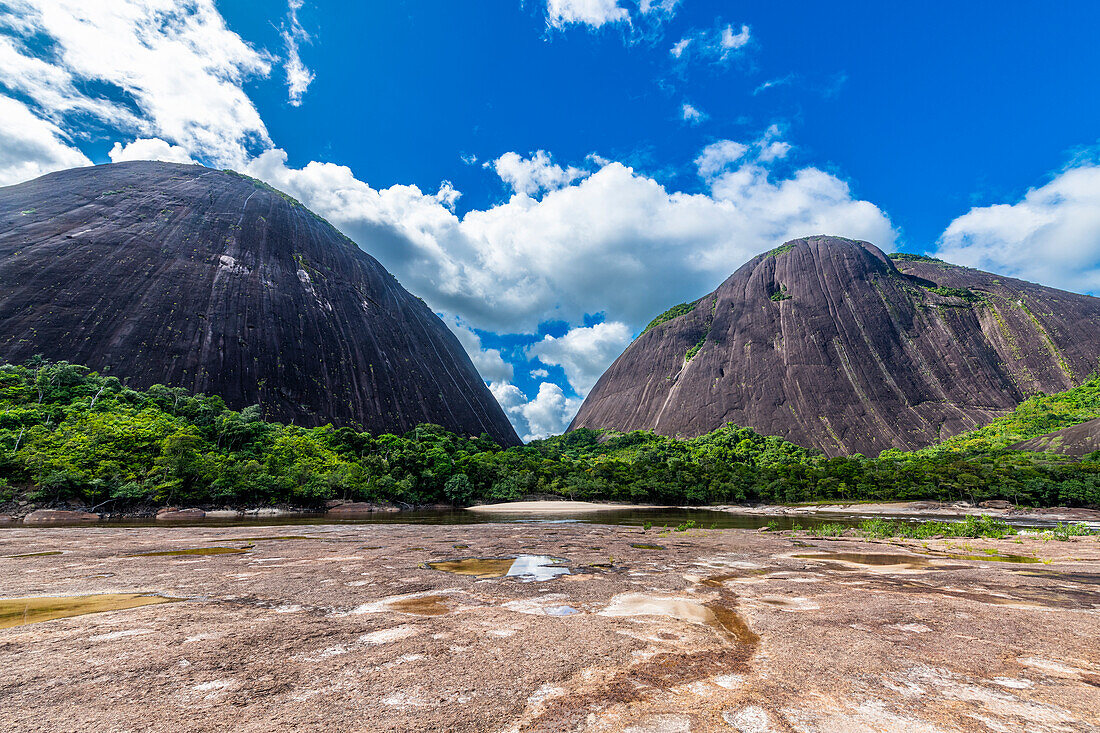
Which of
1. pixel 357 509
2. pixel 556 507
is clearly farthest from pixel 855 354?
pixel 357 509

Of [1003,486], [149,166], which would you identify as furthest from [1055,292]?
[149,166]

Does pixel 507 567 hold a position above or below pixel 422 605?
below

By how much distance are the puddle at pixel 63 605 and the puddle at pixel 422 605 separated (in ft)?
8.10

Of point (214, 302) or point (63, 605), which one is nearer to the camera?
point (63, 605)

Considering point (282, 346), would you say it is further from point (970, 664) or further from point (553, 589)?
point (970, 664)

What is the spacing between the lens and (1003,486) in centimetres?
3838

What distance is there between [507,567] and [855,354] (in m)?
92.2

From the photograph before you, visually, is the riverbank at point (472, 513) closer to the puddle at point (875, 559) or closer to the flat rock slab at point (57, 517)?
the flat rock slab at point (57, 517)

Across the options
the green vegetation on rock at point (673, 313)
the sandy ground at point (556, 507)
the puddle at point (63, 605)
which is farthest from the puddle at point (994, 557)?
the green vegetation on rock at point (673, 313)

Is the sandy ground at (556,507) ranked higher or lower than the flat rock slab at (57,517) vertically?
lower

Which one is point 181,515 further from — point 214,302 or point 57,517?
point 214,302

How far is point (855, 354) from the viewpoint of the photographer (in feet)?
261

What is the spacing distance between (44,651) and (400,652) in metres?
2.45

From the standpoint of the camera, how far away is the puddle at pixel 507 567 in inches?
275
